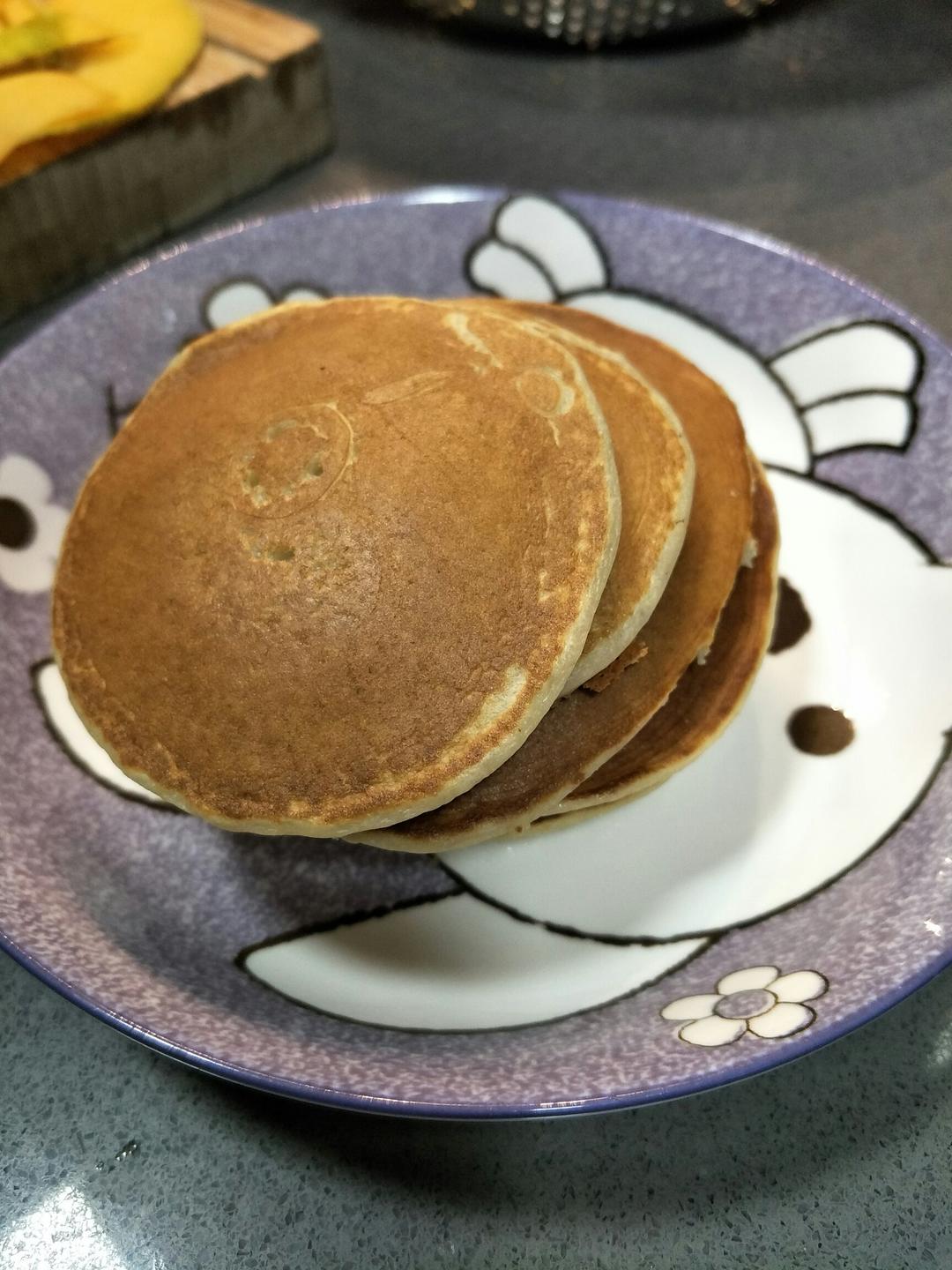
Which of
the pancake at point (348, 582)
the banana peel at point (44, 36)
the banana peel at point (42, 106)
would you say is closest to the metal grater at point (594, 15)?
the banana peel at point (44, 36)

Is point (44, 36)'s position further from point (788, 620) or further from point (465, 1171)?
point (465, 1171)

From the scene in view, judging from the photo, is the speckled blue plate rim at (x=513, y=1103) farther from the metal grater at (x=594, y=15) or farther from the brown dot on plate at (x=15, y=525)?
the metal grater at (x=594, y=15)

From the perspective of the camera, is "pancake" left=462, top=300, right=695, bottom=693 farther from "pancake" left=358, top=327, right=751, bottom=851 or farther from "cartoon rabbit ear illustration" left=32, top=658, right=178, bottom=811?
"cartoon rabbit ear illustration" left=32, top=658, right=178, bottom=811

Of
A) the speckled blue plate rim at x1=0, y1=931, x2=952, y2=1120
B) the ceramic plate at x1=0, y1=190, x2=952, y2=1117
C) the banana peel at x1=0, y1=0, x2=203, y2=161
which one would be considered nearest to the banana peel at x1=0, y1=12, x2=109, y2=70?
the banana peel at x1=0, y1=0, x2=203, y2=161

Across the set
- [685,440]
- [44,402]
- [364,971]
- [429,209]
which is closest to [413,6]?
[429,209]

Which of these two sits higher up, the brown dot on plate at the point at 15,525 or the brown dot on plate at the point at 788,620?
the brown dot on plate at the point at 15,525

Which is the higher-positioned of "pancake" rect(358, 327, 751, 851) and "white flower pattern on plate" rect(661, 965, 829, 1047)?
"pancake" rect(358, 327, 751, 851)

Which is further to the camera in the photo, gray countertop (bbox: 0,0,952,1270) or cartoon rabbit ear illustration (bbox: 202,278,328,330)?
cartoon rabbit ear illustration (bbox: 202,278,328,330)

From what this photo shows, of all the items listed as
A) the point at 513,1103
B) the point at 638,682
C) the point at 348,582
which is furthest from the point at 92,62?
the point at 513,1103
